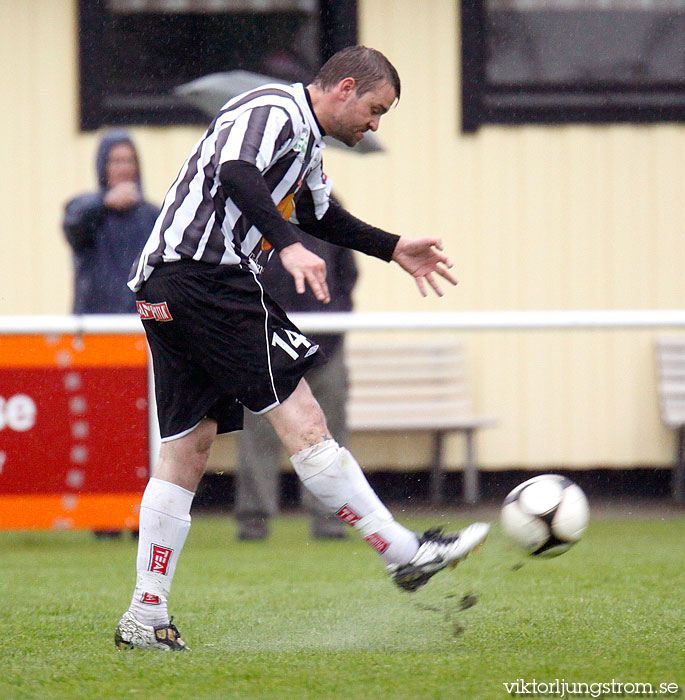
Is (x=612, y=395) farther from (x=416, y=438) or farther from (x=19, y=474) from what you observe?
(x=19, y=474)

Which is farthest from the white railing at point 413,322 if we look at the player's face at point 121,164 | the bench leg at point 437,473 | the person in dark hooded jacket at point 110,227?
the bench leg at point 437,473

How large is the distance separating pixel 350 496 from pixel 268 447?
124 inches

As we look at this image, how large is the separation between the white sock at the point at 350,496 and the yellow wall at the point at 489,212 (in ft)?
15.3

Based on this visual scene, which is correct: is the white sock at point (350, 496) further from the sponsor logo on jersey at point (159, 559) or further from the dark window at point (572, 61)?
the dark window at point (572, 61)

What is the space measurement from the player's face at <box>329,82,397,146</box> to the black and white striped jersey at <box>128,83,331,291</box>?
0.27 feet

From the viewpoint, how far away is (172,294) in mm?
3486

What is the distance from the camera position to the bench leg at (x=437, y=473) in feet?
25.8

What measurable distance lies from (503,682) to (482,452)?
5171mm

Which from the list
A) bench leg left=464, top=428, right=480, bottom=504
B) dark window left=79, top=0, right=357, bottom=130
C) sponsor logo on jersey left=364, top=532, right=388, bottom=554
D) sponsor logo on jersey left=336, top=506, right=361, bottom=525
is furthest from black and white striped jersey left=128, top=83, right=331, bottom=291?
dark window left=79, top=0, right=357, bottom=130

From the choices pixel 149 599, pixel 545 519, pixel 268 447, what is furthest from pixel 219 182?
pixel 268 447

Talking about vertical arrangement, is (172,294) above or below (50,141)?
below

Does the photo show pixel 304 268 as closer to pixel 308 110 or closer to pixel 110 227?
pixel 308 110

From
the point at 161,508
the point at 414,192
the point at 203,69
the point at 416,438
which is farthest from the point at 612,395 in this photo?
the point at 161,508

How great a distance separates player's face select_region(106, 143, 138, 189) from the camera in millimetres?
6668
